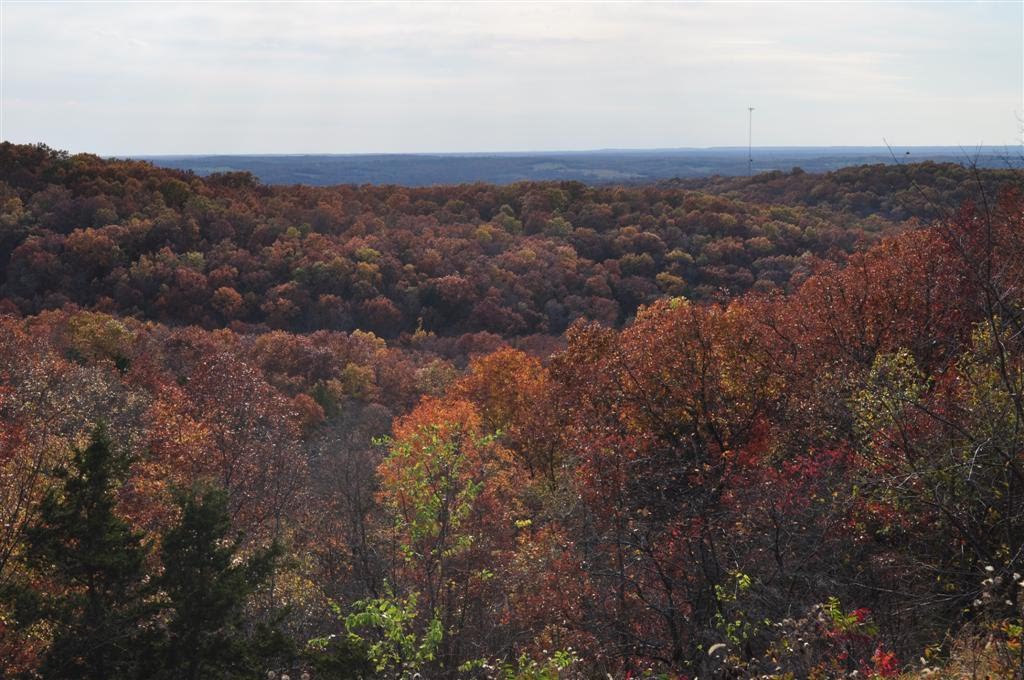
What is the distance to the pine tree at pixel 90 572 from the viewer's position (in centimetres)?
1284

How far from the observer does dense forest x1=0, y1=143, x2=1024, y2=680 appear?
1122cm

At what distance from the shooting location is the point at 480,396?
1834 inches

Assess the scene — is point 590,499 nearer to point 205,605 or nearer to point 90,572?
point 205,605

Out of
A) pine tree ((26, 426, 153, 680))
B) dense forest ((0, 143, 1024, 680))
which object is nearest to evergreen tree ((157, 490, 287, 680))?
dense forest ((0, 143, 1024, 680))

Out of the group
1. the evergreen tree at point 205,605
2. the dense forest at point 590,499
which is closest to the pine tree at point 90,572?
the dense forest at point 590,499

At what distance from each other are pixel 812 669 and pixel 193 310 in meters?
98.9

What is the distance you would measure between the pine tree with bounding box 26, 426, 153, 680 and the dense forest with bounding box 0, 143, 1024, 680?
6 cm

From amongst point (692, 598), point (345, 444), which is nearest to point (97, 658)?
point (692, 598)

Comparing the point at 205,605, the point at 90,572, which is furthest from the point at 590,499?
the point at 90,572

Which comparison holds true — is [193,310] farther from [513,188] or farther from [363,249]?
[513,188]

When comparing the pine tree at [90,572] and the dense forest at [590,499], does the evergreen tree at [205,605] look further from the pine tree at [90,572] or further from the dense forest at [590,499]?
the pine tree at [90,572]

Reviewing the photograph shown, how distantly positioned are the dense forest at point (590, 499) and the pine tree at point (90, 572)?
0.06 metres

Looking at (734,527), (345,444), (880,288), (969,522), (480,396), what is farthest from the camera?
(480,396)

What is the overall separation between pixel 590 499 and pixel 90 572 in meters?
9.42
